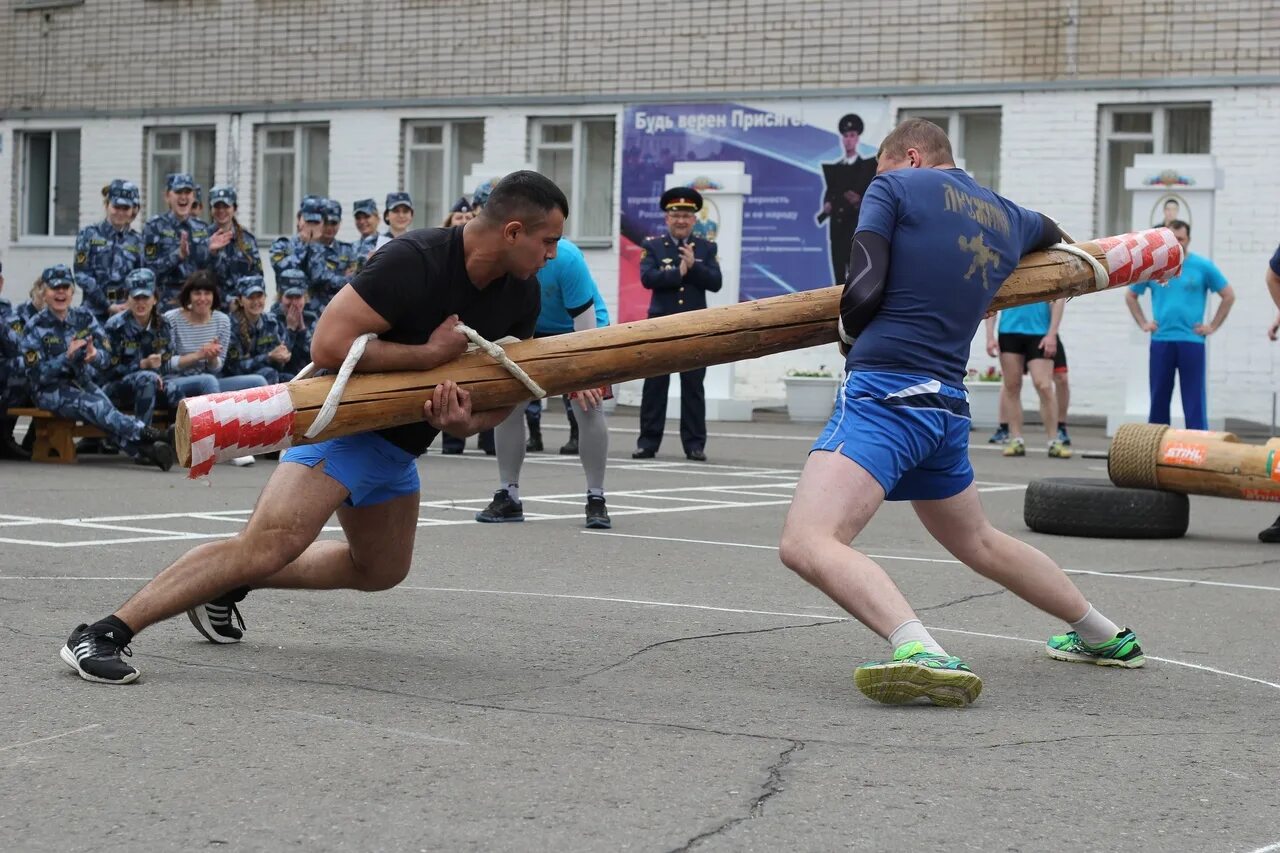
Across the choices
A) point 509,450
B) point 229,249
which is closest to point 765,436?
point 229,249

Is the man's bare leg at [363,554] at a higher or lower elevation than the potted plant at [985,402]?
higher

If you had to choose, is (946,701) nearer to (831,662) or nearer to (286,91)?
(831,662)

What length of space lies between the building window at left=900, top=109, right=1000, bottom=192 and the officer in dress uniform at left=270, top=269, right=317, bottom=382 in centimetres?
1003

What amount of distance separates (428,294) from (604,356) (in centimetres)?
67

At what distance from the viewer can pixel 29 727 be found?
5.16 metres

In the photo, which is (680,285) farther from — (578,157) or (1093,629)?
(578,157)

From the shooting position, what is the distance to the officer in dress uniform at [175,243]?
16.2m

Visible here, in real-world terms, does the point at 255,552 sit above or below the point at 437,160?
below

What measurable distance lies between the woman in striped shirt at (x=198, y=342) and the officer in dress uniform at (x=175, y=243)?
0.84 m

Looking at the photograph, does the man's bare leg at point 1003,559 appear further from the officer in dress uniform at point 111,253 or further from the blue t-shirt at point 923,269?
the officer in dress uniform at point 111,253

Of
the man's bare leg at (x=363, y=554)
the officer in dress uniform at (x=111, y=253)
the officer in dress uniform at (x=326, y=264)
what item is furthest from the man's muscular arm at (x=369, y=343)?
the officer in dress uniform at (x=326, y=264)

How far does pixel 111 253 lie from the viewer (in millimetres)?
15734

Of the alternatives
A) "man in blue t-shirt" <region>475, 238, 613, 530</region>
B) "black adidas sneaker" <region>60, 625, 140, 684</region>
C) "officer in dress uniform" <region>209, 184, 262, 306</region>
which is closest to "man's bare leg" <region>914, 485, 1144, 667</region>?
"black adidas sneaker" <region>60, 625, 140, 684</region>

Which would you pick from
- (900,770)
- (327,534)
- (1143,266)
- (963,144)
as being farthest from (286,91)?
(900,770)
